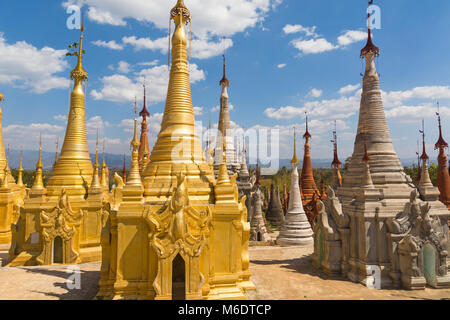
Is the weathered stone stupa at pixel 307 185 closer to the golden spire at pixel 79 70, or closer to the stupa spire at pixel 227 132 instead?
the stupa spire at pixel 227 132

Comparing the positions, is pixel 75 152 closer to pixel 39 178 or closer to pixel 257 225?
pixel 39 178

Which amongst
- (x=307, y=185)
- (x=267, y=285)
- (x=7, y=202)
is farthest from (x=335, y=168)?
(x=7, y=202)

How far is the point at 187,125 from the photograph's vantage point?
1327 cm

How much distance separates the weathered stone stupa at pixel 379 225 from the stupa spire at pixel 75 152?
46.5 feet

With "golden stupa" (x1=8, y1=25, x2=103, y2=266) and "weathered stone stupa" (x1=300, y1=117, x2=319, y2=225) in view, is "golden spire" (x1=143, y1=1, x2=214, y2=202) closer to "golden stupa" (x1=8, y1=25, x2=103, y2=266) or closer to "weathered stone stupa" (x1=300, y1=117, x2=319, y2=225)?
"golden stupa" (x1=8, y1=25, x2=103, y2=266)

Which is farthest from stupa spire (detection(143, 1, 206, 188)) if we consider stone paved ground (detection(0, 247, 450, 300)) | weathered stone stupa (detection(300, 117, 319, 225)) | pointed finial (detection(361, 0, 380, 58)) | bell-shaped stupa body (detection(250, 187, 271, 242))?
weathered stone stupa (detection(300, 117, 319, 225))

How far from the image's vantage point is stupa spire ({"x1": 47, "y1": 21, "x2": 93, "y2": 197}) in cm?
1784

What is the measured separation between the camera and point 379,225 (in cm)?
1303

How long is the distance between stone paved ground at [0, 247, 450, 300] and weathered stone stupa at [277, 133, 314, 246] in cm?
517

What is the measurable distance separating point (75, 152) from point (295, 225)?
15704mm

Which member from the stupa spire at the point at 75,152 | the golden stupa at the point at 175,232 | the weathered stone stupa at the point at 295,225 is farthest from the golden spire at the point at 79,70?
the weathered stone stupa at the point at 295,225

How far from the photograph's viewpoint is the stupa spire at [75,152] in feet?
58.5

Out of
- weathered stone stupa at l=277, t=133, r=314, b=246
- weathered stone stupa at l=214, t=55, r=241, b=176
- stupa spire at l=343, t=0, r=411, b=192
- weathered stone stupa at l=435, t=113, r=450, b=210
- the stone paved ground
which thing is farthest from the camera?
weathered stone stupa at l=214, t=55, r=241, b=176
